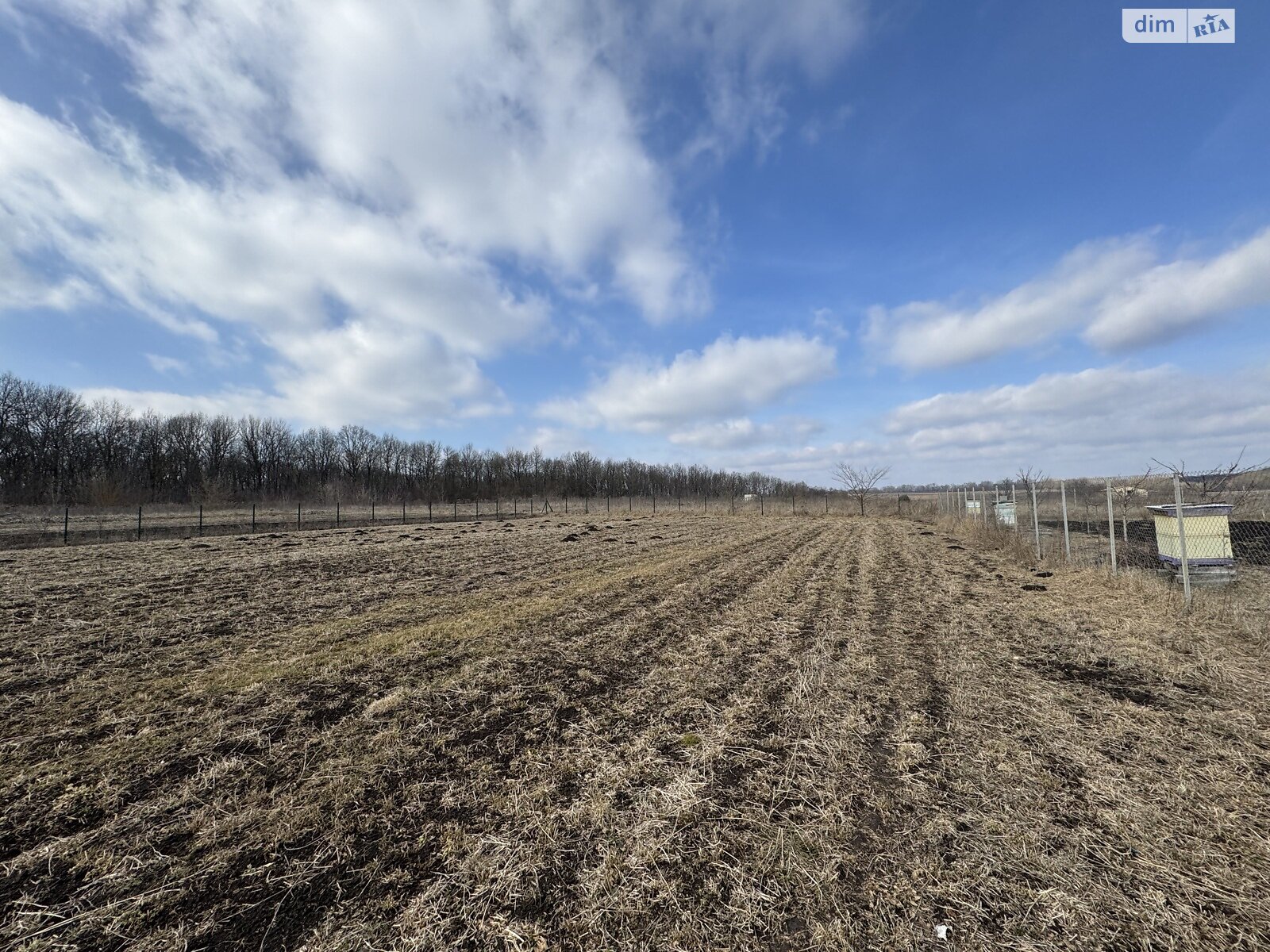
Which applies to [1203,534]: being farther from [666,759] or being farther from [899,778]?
[666,759]

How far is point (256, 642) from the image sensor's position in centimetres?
583

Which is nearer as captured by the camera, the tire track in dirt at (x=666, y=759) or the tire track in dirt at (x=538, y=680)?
the tire track in dirt at (x=666, y=759)

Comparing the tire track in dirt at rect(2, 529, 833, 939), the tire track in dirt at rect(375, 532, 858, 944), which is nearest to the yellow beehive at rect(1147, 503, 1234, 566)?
the tire track in dirt at rect(2, 529, 833, 939)

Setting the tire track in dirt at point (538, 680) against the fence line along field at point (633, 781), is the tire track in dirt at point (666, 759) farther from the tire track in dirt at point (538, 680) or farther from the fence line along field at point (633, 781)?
the tire track in dirt at point (538, 680)

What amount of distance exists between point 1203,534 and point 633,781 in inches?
451

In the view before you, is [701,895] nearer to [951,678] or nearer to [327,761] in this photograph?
[327,761]

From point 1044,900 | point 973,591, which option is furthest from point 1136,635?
point 1044,900

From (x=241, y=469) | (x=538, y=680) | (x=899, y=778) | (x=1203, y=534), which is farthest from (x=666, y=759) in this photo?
(x=241, y=469)

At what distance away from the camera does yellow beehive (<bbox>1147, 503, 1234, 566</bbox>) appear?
8.36m

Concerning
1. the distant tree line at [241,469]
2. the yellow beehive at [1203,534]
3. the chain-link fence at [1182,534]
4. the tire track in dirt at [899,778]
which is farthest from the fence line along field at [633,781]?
the distant tree line at [241,469]

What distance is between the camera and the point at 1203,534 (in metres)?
8.55

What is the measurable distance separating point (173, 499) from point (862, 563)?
67298mm

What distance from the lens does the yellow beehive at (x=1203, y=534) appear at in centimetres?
836

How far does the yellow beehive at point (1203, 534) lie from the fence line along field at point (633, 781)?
329 cm
